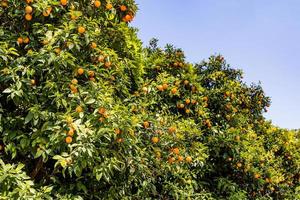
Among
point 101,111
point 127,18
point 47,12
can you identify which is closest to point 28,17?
point 47,12

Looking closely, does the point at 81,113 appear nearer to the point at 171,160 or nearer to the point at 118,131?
the point at 118,131

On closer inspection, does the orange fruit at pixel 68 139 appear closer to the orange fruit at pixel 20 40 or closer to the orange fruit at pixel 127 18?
the orange fruit at pixel 20 40

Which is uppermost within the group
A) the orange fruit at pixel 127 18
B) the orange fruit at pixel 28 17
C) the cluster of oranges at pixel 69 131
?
the orange fruit at pixel 127 18

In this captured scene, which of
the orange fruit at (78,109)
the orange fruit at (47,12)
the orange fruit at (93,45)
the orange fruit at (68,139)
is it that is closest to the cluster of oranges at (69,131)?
the orange fruit at (68,139)

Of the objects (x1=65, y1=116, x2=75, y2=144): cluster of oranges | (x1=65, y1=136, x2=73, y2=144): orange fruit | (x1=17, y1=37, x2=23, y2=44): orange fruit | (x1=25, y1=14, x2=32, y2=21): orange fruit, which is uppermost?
(x1=25, y1=14, x2=32, y2=21): orange fruit

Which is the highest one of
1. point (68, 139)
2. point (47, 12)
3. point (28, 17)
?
point (47, 12)

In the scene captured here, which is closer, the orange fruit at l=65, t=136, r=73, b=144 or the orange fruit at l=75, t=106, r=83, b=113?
the orange fruit at l=65, t=136, r=73, b=144

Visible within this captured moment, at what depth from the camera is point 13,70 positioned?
4.88m

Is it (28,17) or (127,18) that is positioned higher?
(127,18)

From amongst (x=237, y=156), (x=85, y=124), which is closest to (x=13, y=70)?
(x=85, y=124)

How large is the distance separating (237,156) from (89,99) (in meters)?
4.73

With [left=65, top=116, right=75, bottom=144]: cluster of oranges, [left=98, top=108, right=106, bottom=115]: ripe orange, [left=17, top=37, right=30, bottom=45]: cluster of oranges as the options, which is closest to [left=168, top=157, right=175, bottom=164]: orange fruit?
[left=98, top=108, right=106, bottom=115]: ripe orange

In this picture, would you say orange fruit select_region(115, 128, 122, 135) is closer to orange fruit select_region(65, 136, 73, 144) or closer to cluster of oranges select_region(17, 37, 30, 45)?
orange fruit select_region(65, 136, 73, 144)

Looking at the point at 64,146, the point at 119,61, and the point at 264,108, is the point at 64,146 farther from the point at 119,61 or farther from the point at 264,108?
the point at 264,108
